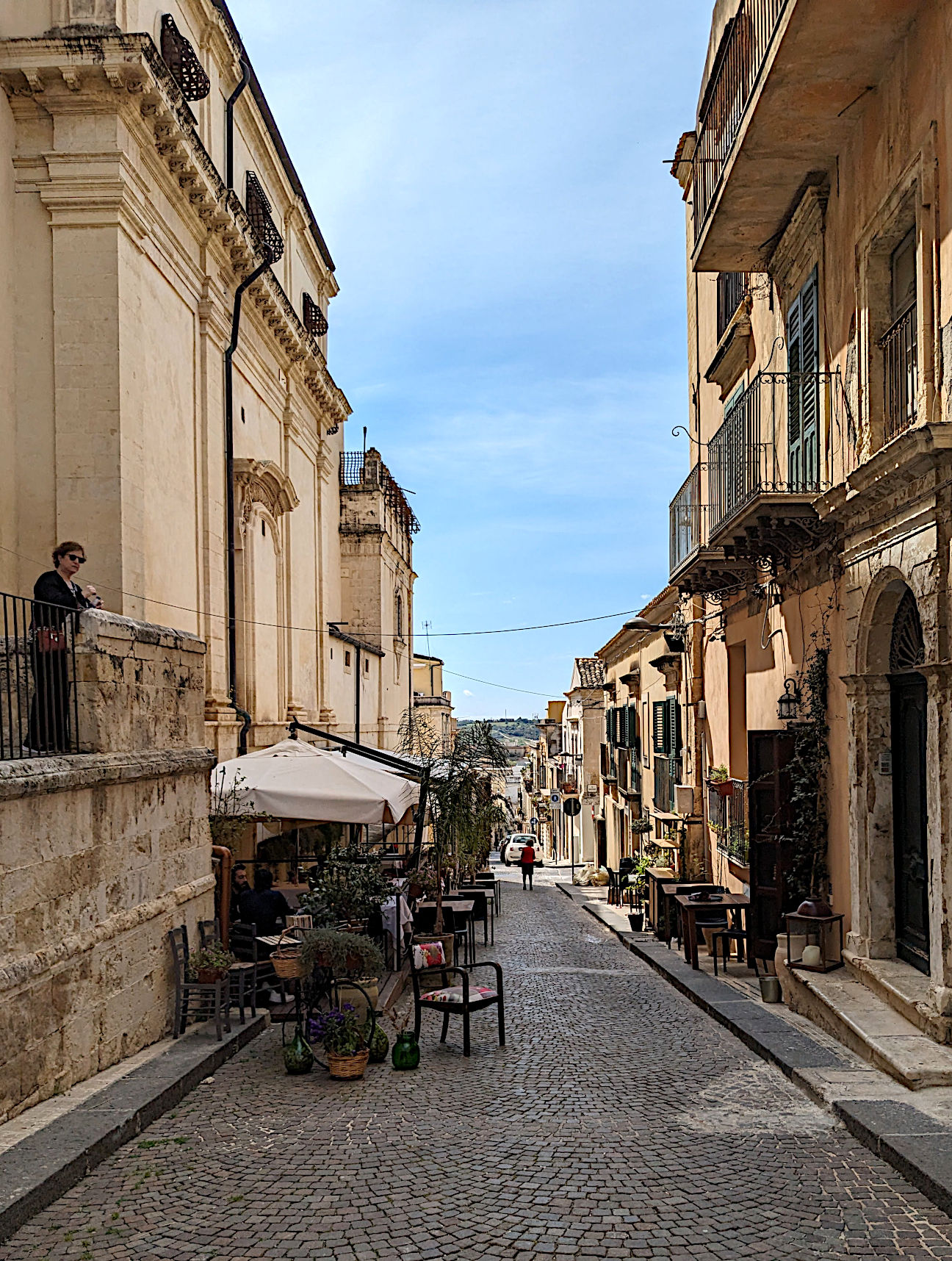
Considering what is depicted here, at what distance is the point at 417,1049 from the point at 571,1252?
12.2 ft

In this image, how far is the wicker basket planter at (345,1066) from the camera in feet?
26.7

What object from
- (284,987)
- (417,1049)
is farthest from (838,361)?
(284,987)

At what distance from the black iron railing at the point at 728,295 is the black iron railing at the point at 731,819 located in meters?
6.02

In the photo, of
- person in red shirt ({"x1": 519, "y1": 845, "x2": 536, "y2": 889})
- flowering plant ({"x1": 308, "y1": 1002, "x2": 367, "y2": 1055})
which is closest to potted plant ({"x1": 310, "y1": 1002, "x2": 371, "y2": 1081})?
flowering plant ({"x1": 308, "y1": 1002, "x2": 367, "y2": 1055})

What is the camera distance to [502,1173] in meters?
5.96

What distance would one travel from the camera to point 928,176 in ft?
25.3

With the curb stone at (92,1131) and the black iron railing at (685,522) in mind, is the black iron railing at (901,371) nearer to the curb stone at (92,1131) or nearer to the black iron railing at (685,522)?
the black iron railing at (685,522)

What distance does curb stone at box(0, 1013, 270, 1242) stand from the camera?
5.46m

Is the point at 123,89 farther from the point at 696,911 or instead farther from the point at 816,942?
the point at 816,942

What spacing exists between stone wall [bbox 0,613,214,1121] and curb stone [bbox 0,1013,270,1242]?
295mm

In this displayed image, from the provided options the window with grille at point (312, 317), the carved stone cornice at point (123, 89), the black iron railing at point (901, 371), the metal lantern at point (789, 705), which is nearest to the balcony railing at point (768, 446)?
the black iron railing at point (901, 371)

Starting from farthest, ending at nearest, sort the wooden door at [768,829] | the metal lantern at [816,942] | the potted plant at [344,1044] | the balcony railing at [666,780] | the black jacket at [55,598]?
the balcony railing at [666,780] < the wooden door at [768,829] < the metal lantern at [816,942] < the potted plant at [344,1044] < the black jacket at [55,598]

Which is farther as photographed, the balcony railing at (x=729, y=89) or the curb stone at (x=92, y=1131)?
the balcony railing at (x=729, y=89)

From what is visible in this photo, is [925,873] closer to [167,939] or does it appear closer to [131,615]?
[167,939]
